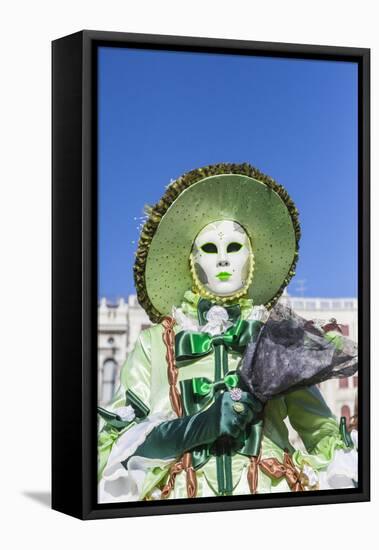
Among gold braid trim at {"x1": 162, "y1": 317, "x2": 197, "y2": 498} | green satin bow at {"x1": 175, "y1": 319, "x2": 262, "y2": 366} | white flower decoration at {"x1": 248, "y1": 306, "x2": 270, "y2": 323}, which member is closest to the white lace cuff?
gold braid trim at {"x1": 162, "y1": 317, "x2": 197, "y2": 498}

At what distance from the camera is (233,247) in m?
9.35

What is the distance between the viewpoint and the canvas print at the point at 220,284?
908 centimetres

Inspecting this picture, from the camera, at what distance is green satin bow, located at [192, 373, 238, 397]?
30.3 feet

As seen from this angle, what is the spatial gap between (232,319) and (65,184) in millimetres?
1090

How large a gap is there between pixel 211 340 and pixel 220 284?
0.29m

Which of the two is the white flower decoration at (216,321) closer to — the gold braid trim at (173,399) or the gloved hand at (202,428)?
the gold braid trim at (173,399)

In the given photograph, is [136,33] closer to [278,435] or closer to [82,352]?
[82,352]

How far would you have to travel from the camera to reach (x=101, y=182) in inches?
355

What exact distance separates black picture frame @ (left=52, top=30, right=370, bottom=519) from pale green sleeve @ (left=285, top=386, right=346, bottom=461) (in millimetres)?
245

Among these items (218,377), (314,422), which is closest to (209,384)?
(218,377)

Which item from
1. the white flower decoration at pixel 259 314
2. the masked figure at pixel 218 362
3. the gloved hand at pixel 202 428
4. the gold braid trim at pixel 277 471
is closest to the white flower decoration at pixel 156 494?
the masked figure at pixel 218 362

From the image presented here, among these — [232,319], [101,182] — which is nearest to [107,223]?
[101,182]

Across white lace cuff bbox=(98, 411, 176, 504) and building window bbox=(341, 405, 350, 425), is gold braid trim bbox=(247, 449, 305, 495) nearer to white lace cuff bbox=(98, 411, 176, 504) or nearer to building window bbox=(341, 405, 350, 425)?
building window bbox=(341, 405, 350, 425)

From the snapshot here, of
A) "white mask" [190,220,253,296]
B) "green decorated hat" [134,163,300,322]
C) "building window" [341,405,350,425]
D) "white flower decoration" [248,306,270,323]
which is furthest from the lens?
"building window" [341,405,350,425]
